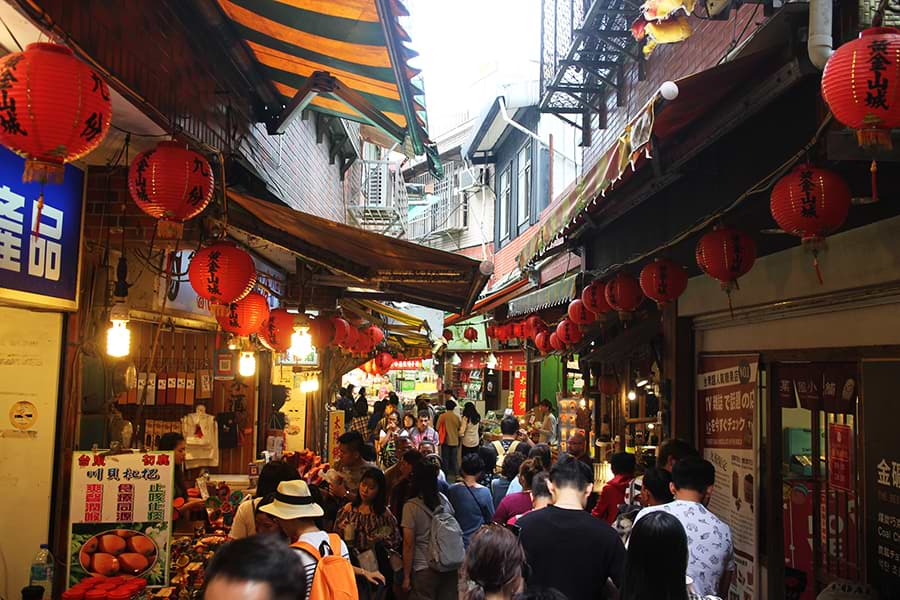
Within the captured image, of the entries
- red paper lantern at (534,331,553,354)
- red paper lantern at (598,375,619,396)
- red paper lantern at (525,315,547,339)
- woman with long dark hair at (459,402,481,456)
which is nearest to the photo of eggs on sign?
red paper lantern at (534,331,553,354)

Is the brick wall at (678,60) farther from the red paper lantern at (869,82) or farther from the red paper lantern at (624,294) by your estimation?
the red paper lantern at (869,82)

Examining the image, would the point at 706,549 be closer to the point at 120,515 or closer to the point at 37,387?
the point at 120,515

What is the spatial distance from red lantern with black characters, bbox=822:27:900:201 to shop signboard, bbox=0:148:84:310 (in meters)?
4.75

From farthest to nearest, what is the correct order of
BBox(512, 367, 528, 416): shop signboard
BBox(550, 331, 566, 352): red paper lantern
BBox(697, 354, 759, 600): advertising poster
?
BBox(512, 367, 528, 416): shop signboard, BBox(550, 331, 566, 352): red paper lantern, BBox(697, 354, 759, 600): advertising poster

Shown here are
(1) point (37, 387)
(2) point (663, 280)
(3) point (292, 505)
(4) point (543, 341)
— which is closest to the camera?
(3) point (292, 505)

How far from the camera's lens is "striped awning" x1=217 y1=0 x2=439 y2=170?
6.75 m

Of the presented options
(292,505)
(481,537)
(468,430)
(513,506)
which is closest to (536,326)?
(468,430)

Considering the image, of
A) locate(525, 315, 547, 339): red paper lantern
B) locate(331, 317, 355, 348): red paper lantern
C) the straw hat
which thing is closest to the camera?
the straw hat

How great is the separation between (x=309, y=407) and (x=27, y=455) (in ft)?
33.8

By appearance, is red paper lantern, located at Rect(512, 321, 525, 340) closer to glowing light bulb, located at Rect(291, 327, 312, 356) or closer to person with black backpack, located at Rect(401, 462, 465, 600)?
glowing light bulb, located at Rect(291, 327, 312, 356)

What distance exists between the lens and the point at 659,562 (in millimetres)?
3898

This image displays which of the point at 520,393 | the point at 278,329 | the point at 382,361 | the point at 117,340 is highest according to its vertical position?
the point at 278,329

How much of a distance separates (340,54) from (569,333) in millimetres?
6058

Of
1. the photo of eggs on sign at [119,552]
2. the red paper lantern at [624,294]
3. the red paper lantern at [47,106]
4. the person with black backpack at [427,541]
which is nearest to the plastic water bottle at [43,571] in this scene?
the photo of eggs on sign at [119,552]
